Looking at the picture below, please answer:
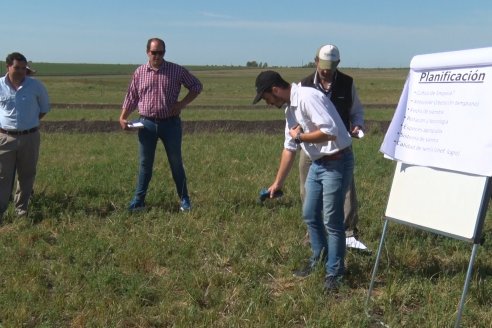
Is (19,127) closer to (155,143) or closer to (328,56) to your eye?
(155,143)

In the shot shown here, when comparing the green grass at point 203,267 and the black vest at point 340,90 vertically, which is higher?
the black vest at point 340,90

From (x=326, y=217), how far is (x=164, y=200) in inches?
139

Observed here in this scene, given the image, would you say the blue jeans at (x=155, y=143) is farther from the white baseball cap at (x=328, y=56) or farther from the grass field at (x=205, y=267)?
the white baseball cap at (x=328, y=56)

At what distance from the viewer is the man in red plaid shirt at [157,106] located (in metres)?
6.64

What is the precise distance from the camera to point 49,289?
4527mm

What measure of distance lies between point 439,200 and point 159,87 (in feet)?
12.7

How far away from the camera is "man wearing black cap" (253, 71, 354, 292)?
415 centimetres

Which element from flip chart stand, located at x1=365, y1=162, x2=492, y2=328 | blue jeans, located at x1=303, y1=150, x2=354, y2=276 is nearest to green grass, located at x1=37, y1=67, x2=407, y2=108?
blue jeans, located at x1=303, y1=150, x2=354, y2=276

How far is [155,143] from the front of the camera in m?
6.80

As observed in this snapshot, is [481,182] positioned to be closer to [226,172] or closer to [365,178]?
[365,178]

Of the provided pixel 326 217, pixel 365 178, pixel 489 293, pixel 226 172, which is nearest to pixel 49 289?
pixel 326 217

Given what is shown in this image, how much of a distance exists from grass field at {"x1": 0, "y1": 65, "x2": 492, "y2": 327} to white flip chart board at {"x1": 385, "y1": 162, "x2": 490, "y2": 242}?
65cm

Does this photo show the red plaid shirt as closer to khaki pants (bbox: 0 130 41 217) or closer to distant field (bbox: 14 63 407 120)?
khaki pants (bbox: 0 130 41 217)

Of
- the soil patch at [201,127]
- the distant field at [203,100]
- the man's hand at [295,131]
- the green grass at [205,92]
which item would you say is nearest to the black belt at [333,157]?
the man's hand at [295,131]
